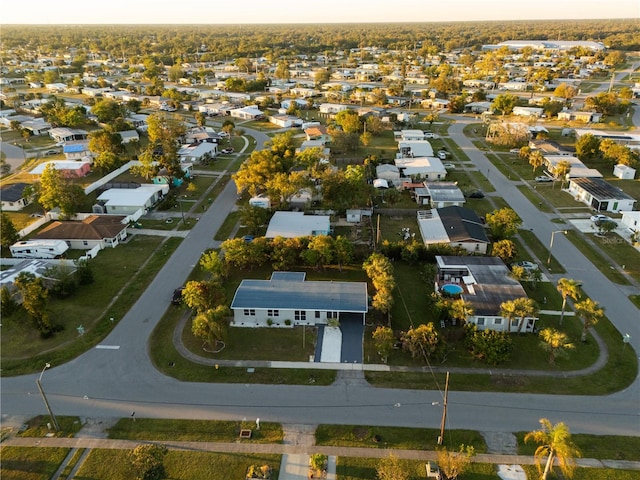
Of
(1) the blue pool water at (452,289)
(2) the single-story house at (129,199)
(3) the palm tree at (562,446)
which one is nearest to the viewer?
(3) the palm tree at (562,446)

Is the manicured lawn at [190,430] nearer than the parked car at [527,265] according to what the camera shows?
Yes

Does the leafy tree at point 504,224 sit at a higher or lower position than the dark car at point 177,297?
higher

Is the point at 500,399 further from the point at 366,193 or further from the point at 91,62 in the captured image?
the point at 91,62

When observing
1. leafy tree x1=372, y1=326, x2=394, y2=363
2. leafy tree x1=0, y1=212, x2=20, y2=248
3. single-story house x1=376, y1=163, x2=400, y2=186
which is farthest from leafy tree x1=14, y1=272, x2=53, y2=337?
single-story house x1=376, y1=163, x2=400, y2=186

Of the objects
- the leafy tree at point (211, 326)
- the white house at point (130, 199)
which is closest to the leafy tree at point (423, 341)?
the leafy tree at point (211, 326)

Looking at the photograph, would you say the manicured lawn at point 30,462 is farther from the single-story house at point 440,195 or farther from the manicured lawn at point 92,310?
the single-story house at point 440,195

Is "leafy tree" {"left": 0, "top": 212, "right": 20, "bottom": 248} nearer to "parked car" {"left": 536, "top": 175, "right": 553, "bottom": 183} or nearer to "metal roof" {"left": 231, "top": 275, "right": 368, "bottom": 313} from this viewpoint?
"metal roof" {"left": 231, "top": 275, "right": 368, "bottom": 313}
